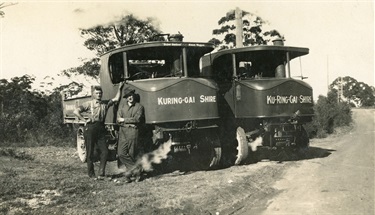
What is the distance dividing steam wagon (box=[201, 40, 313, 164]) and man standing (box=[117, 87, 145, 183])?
2365 mm

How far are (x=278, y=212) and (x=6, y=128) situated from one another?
14864 millimetres

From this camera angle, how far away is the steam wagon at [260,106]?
31.8ft

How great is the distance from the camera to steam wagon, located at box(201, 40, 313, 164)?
9.68 meters

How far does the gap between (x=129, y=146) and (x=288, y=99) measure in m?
4.11

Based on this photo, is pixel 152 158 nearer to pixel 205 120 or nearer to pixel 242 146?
pixel 205 120

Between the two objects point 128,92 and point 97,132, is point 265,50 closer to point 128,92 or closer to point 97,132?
point 128,92

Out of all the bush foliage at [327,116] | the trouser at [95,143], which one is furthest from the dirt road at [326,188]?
the bush foliage at [327,116]

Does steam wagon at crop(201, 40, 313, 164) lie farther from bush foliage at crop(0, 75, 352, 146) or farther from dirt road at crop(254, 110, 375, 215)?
bush foliage at crop(0, 75, 352, 146)

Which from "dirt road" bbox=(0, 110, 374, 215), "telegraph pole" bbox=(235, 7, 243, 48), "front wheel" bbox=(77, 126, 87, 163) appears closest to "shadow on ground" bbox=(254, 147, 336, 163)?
"dirt road" bbox=(0, 110, 374, 215)

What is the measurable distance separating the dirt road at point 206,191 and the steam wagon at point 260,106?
693mm

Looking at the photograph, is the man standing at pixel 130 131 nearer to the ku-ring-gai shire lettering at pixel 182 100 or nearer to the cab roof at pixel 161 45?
the ku-ring-gai shire lettering at pixel 182 100

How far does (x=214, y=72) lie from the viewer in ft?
35.9

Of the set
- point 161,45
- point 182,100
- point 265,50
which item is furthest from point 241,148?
point 161,45

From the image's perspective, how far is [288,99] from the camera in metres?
9.84
